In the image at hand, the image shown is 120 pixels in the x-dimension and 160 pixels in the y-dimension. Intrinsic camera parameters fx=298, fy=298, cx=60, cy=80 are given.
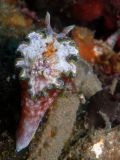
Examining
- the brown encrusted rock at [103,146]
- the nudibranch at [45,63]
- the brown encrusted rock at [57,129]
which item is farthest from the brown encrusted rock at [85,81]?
the nudibranch at [45,63]

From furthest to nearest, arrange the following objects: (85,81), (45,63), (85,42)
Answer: (85,42) < (85,81) < (45,63)

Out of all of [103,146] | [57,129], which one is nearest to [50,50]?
[57,129]

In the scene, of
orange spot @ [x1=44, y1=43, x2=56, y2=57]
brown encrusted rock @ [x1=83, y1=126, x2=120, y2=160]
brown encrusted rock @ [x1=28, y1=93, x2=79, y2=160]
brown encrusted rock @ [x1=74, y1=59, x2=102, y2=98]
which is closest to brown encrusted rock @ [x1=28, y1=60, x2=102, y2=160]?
brown encrusted rock @ [x1=28, y1=93, x2=79, y2=160]

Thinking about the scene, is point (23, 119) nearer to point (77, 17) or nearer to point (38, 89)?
point (38, 89)

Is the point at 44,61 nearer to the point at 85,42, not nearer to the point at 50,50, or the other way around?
the point at 50,50


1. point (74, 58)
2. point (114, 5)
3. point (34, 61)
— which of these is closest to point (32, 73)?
point (34, 61)

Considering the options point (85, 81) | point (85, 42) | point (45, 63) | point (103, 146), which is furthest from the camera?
point (85, 42)

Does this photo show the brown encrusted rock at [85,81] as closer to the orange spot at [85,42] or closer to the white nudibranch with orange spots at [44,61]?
the orange spot at [85,42]

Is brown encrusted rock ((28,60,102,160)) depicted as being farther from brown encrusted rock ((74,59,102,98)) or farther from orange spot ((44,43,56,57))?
orange spot ((44,43,56,57))

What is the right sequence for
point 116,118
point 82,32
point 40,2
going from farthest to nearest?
point 40,2 < point 82,32 < point 116,118
